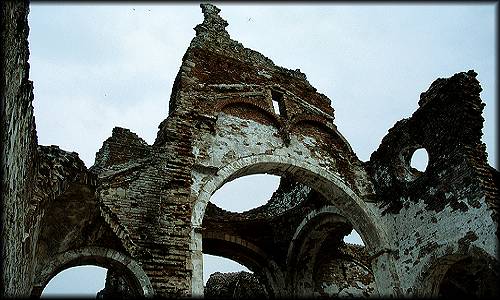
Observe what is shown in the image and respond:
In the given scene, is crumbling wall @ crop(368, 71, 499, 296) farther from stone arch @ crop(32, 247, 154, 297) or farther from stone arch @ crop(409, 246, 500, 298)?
stone arch @ crop(32, 247, 154, 297)

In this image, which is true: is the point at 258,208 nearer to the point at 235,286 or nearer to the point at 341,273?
the point at 235,286

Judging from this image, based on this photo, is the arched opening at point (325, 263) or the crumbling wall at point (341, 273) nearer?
the arched opening at point (325, 263)

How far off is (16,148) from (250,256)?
958 centimetres

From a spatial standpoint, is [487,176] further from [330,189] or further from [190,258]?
[190,258]

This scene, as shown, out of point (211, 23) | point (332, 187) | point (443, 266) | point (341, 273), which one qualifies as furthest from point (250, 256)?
point (211, 23)

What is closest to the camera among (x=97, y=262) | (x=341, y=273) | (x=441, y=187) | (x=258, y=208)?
(x=97, y=262)

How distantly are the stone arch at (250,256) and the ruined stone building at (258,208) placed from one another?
0.04 m

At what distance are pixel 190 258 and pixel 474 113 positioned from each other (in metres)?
6.32

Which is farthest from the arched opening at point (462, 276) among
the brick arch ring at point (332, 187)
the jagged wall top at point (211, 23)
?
the jagged wall top at point (211, 23)

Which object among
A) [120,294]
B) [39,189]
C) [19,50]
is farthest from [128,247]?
[19,50]

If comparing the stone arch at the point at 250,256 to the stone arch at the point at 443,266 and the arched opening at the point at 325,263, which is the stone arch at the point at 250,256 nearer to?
the arched opening at the point at 325,263

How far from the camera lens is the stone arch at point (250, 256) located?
41.3ft

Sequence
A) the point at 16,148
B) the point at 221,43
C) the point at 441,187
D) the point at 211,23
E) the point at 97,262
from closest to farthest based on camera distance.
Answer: the point at 16,148
the point at 97,262
the point at 441,187
the point at 221,43
the point at 211,23

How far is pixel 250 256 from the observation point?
1299 cm
